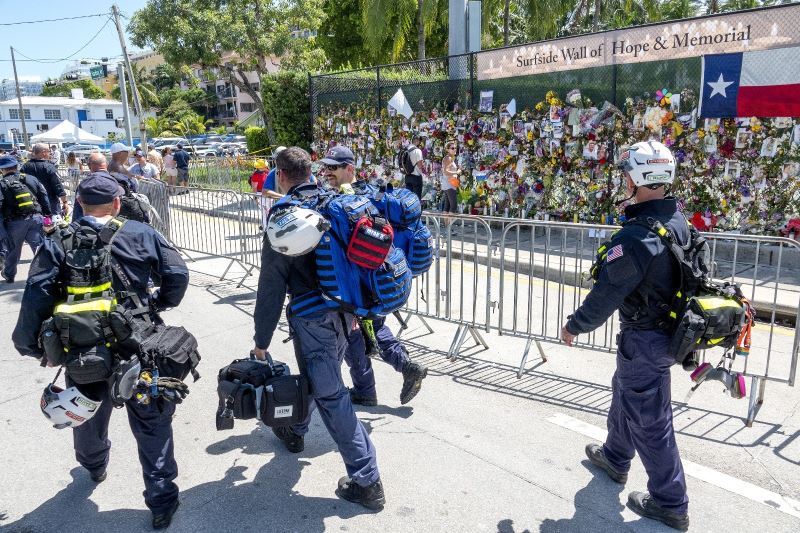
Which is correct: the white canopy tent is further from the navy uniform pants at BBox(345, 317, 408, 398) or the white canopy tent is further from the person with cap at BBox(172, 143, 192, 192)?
the navy uniform pants at BBox(345, 317, 408, 398)

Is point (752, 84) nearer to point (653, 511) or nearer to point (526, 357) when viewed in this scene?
point (526, 357)

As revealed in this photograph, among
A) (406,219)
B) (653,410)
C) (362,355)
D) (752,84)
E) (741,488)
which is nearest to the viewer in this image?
(653,410)

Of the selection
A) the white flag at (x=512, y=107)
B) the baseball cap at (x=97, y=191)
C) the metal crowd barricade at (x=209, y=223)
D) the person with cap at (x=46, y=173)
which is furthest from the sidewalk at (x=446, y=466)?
the white flag at (x=512, y=107)

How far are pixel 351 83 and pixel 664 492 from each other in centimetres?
1402

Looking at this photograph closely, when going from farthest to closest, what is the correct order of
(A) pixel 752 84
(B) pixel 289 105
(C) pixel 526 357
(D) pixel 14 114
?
1. (D) pixel 14 114
2. (B) pixel 289 105
3. (A) pixel 752 84
4. (C) pixel 526 357

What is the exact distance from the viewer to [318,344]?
11.3ft

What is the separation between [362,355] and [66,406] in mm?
2085

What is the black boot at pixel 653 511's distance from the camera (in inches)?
128

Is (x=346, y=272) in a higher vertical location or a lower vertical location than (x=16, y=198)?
higher

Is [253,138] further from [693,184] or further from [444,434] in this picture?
[444,434]

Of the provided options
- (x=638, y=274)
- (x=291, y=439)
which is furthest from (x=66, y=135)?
(x=638, y=274)

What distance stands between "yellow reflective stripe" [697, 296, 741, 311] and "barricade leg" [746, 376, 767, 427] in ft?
5.58

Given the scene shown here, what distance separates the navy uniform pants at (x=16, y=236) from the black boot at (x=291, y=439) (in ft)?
19.8

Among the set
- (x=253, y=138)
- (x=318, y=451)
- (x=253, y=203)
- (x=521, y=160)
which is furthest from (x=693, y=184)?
(x=253, y=138)
